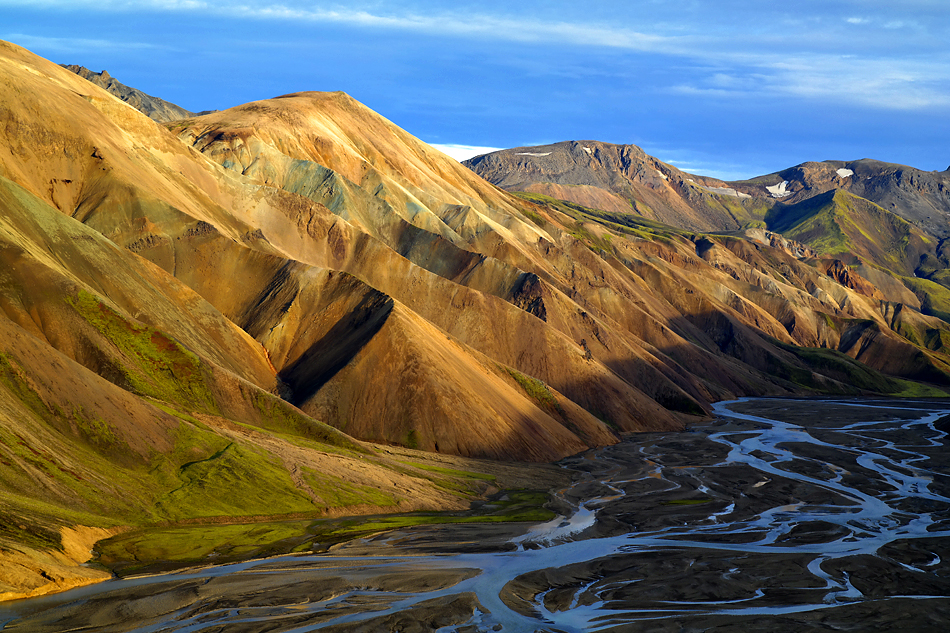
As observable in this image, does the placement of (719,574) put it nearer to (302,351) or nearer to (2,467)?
(2,467)

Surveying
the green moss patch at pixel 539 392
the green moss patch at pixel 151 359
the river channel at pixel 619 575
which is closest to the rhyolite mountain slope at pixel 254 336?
the green moss patch at pixel 151 359

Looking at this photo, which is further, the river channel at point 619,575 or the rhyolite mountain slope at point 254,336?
the rhyolite mountain slope at point 254,336

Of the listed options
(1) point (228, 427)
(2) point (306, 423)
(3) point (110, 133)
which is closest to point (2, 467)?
(1) point (228, 427)

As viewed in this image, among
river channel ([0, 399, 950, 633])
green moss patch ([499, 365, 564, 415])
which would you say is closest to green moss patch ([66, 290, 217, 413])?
river channel ([0, 399, 950, 633])

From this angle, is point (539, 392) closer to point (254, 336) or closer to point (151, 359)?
point (254, 336)

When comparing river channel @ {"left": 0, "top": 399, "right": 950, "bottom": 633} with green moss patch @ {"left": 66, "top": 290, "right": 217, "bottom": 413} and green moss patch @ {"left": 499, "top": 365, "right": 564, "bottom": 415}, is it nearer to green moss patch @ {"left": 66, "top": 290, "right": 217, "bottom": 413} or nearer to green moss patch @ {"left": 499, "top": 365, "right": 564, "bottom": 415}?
green moss patch @ {"left": 499, "top": 365, "right": 564, "bottom": 415}

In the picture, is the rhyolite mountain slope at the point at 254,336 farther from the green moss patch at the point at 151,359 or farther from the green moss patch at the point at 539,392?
the green moss patch at the point at 539,392
